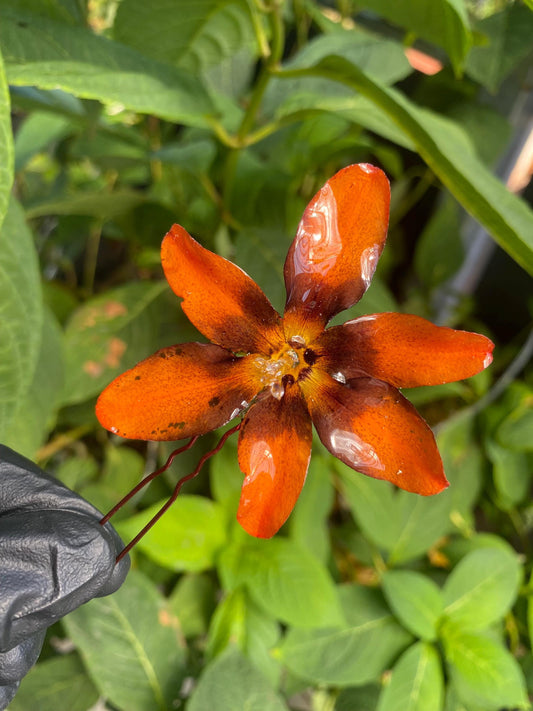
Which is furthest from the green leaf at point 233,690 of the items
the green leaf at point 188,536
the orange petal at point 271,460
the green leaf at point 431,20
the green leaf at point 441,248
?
the green leaf at point 441,248

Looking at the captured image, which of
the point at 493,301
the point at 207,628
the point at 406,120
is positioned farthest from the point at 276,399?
the point at 493,301

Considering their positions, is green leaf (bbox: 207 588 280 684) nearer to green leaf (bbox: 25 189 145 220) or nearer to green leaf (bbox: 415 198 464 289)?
green leaf (bbox: 25 189 145 220)

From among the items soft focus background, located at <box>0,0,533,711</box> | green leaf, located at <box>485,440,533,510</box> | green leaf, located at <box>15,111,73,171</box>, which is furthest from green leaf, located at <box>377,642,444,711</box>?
green leaf, located at <box>15,111,73,171</box>

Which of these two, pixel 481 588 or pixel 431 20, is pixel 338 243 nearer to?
pixel 431 20

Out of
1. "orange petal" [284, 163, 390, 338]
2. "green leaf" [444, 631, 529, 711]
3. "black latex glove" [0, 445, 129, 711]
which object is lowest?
"green leaf" [444, 631, 529, 711]

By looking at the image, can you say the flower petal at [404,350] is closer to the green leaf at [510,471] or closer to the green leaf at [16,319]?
the green leaf at [16,319]

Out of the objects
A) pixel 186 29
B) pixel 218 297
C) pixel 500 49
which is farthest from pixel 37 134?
pixel 218 297
